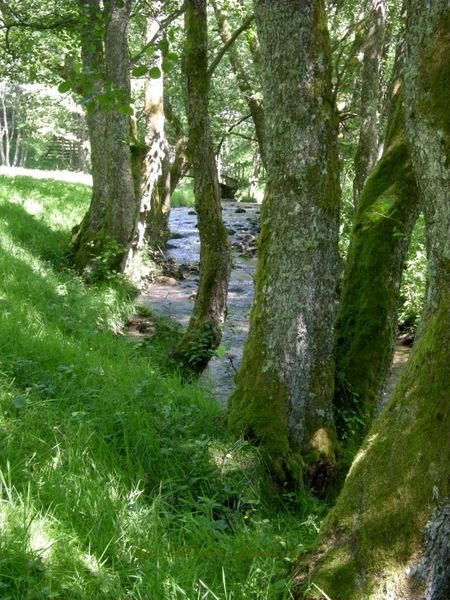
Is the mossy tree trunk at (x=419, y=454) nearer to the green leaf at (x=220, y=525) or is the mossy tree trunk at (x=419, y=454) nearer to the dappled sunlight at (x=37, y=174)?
the green leaf at (x=220, y=525)

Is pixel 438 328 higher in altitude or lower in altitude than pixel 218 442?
higher

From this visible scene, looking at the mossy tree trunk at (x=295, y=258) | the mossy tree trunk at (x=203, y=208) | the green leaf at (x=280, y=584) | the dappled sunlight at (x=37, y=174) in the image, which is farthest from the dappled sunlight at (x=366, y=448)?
the dappled sunlight at (x=37, y=174)

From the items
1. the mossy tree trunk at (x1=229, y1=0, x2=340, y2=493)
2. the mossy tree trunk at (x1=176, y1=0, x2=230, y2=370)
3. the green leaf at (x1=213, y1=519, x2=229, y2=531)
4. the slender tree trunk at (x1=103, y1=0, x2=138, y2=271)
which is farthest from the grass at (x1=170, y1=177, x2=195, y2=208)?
the green leaf at (x1=213, y1=519, x2=229, y2=531)

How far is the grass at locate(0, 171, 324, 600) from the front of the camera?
2939 mm

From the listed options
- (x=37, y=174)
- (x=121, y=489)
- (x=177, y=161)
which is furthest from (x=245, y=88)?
(x=37, y=174)

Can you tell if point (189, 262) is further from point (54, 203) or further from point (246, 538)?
point (246, 538)

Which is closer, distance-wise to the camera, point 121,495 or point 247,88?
point 121,495

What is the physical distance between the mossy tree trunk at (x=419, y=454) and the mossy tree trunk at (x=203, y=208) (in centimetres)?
483

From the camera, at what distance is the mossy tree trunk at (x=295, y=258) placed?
4.38 metres

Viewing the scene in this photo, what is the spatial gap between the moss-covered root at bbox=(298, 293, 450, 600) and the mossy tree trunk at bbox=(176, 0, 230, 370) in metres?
4.93

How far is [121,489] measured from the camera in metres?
3.83

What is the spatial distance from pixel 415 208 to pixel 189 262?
1117 centimetres

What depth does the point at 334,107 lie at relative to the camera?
4.56 metres

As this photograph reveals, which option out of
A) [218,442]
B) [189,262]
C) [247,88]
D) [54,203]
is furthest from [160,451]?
[54,203]
